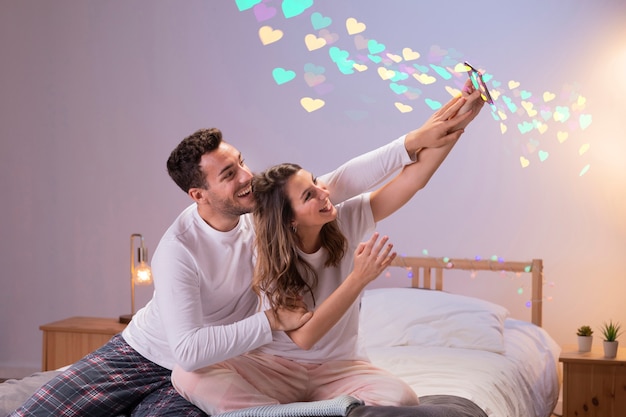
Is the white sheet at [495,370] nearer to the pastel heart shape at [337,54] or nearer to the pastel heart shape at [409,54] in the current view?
A: the pastel heart shape at [409,54]

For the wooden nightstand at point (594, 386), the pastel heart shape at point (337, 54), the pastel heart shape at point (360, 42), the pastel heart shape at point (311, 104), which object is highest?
the pastel heart shape at point (360, 42)

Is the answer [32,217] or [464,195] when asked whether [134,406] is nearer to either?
[464,195]

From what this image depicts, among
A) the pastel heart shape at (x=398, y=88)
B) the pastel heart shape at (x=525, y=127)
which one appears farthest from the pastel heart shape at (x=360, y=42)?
the pastel heart shape at (x=525, y=127)

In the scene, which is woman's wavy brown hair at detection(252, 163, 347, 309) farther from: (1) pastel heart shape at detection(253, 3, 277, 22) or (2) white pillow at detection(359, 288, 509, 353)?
(1) pastel heart shape at detection(253, 3, 277, 22)

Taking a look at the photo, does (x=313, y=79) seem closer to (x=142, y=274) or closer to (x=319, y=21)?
(x=319, y=21)

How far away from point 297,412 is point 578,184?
2411 millimetres

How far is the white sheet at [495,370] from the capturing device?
2.58m

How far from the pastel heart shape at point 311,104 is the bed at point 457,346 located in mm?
882

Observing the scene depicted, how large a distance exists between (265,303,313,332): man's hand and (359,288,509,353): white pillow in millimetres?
1366

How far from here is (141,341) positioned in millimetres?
2350

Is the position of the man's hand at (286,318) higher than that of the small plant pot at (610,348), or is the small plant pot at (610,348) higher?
the man's hand at (286,318)

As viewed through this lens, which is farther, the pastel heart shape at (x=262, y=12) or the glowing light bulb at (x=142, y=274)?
the pastel heart shape at (x=262, y=12)

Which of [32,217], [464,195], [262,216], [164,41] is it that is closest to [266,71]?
[164,41]

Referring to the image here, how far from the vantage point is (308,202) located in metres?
2.12
